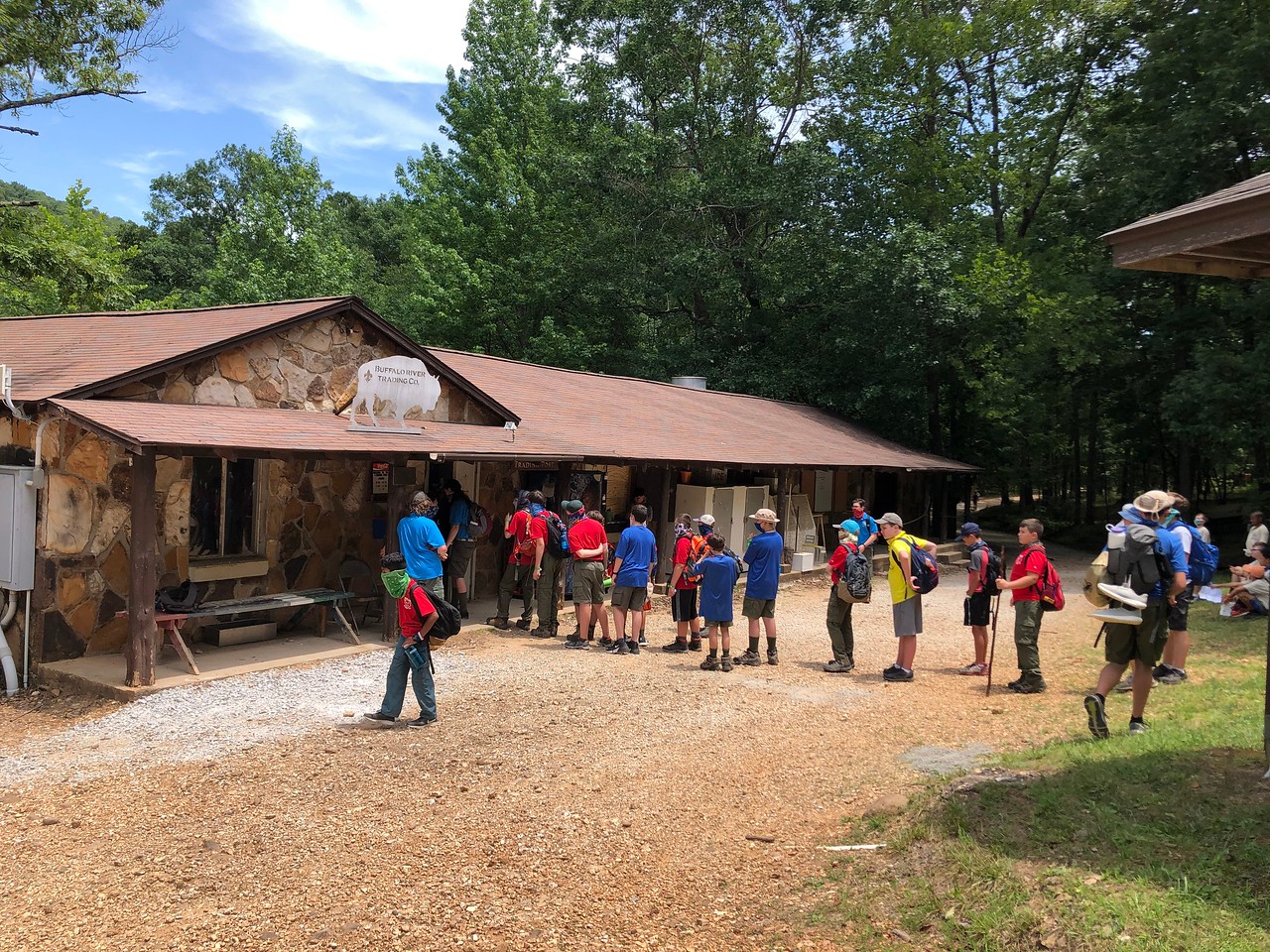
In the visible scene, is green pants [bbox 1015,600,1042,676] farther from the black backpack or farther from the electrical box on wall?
the electrical box on wall

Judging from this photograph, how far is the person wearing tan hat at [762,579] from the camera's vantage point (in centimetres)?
952

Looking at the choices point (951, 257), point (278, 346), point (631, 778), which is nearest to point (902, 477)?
point (951, 257)

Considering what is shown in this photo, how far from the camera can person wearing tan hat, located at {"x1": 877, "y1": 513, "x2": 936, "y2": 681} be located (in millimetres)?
9164

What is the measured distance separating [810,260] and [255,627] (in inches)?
933

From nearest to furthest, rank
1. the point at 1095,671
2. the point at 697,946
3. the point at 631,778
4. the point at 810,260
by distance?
1. the point at 697,946
2. the point at 631,778
3. the point at 1095,671
4. the point at 810,260

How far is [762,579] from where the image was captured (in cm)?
969

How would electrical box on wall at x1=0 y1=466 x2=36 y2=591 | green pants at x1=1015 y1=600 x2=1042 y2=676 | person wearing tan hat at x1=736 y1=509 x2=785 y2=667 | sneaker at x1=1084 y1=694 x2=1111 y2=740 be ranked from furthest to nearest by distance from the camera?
person wearing tan hat at x1=736 y1=509 x2=785 y2=667 < green pants at x1=1015 y1=600 x2=1042 y2=676 < electrical box on wall at x1=0 y1=466 x2=36 y2=591 < sneaker at x1=1084 y1=694 x2=1111 y2=740

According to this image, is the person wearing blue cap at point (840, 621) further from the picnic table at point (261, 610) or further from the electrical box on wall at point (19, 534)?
the electrical box on wall at point (19, 534)

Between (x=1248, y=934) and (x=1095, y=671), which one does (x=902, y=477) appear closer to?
(x=1095, y=671)

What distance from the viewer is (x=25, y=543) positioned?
28.0 feet

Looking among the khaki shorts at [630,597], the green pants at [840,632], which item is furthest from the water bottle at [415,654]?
the green pants at [840,632]

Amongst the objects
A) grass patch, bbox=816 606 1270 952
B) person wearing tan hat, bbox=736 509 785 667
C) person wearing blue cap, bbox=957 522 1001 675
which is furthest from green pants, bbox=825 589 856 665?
grass patch, bbox=816 606 1270 952

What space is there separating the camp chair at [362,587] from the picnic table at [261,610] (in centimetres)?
27

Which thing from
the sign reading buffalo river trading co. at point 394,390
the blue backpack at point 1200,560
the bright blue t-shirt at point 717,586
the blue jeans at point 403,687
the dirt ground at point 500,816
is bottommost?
the dirt ground at point 500,816
